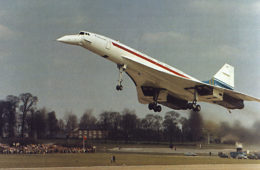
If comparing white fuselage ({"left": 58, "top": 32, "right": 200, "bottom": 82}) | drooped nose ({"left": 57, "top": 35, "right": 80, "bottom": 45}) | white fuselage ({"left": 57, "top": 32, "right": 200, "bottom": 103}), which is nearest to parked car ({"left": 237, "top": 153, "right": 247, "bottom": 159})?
white fuselage ({"left": 57, "top": 32, "right": 200, "bottom": 103})

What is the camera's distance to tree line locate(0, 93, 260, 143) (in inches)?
822

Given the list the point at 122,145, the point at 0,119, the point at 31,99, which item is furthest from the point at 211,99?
the point at 0,119

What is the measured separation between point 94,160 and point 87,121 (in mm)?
2907

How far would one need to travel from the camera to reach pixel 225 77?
2208cm

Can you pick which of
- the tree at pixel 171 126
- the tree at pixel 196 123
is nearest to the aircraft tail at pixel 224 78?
the tree at pixel 196 123

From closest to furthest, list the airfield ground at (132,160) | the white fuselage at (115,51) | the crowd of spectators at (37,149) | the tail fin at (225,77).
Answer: the white fuselage at (115,51), the airfield ground at (132,160), the crowd of spectators at (37,149), the tail fin at (225,77)

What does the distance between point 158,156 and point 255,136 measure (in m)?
5.97

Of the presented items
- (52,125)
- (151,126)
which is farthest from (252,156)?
(52,125)

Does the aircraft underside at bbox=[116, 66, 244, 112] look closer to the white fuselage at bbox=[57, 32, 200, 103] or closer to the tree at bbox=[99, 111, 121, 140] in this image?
the white fuselage at bbox=[57, 32, 200, 103]

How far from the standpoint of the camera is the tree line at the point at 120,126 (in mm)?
20875

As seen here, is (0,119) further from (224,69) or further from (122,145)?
(224,69)

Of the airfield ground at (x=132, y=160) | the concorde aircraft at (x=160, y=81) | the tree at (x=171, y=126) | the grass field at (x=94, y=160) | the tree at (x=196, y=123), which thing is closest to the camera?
the concorde aircraft at (x=160, y=81)

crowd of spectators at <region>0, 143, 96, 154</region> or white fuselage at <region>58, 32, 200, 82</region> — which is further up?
white fuselage at <region>58, 32, 200, 82</region>

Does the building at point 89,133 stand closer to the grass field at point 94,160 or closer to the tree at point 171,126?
the grass field at point 94,160
